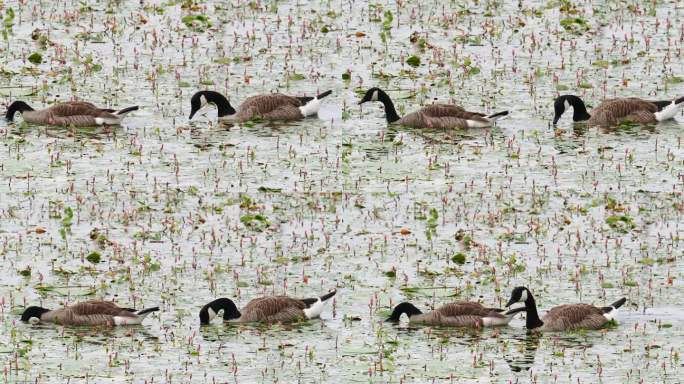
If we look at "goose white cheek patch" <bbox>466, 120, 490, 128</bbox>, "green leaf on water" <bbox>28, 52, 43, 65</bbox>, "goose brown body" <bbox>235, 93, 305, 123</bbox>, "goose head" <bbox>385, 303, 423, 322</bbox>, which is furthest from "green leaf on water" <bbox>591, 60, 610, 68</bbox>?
"goose head" <bbox>385, 303, 423, 322</bbox>

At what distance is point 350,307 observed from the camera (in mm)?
25594

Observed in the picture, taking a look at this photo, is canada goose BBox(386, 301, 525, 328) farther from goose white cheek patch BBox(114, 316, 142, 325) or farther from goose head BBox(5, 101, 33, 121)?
goose head BBox(5, 101, 33, 121)

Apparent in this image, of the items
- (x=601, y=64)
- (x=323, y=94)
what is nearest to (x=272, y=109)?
(x=323, y=94)

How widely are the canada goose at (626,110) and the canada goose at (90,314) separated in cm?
1341

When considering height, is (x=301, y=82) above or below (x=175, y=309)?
above

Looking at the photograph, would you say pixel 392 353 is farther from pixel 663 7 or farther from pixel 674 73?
pixel 663 7

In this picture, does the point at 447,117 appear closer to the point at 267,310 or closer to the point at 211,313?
the point at 267,310

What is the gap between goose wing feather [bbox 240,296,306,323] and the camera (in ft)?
81.5

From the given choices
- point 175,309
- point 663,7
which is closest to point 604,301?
point 175,309

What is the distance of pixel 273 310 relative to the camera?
24891mm

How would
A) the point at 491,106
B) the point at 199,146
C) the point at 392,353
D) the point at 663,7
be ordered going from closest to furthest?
the point at 392,353, the point at 199,146, the point at 491,106, the point at 663,7

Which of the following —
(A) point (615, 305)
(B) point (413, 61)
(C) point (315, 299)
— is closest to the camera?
(A) point (615, 305)

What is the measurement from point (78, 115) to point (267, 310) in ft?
38.4

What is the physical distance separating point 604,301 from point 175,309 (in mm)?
6018
